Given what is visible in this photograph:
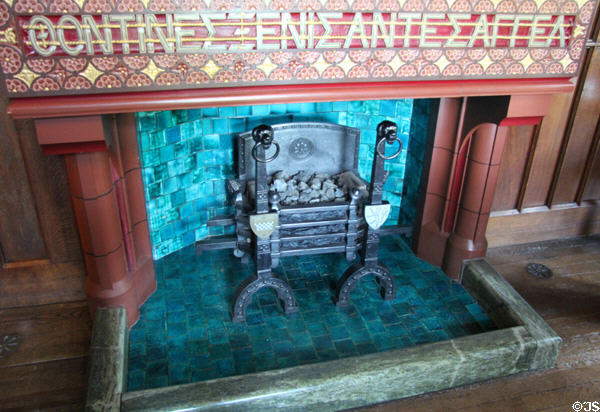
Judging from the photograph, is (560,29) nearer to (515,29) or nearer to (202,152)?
(515,29)

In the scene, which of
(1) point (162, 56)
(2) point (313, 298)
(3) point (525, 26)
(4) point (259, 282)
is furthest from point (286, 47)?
(2) point (313, 298)

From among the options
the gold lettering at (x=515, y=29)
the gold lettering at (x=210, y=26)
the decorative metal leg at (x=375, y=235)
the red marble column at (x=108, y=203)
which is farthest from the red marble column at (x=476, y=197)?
the red marble column at (x=108, y=203)

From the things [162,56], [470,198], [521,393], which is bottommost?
[521,393]

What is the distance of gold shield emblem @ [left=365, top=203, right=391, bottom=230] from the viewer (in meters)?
3.06

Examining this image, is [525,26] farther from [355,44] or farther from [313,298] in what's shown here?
[313,298]

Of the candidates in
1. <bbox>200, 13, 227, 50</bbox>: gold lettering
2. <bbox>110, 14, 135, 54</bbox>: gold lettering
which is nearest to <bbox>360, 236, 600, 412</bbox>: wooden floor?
<bbox>200, 13, 227, 50</bbox>: gold lettering

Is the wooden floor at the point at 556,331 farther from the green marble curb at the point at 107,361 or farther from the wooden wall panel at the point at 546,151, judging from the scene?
the green marble curb at the point at 107,361

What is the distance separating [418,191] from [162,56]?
7.29ft

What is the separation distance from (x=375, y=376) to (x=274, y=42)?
1726 mm

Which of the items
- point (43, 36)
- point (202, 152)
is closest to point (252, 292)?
point (202, 152)

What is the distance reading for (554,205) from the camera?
4051 mm

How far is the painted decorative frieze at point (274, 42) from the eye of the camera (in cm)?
208

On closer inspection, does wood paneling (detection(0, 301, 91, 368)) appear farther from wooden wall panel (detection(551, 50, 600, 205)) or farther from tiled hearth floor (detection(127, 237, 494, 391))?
wooden wall panel (detection(551, 50, 600, 205))

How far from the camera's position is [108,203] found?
2752mm
